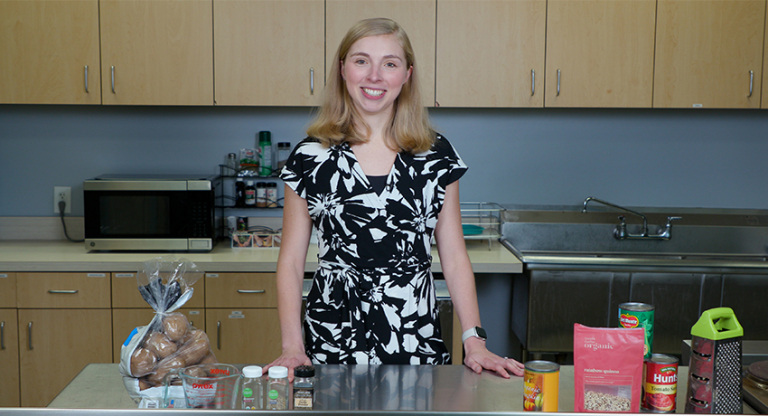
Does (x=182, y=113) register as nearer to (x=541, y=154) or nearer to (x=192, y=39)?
(x=192, y=39)

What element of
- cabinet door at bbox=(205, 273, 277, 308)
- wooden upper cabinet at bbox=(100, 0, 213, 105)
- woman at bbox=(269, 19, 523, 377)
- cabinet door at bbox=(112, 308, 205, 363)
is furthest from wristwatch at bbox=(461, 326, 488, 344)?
wooden upper cabinet at bbox=(100, 0, 213, 105)

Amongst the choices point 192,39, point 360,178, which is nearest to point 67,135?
point 192,39

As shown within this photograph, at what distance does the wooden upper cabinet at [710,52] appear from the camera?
2725 mm

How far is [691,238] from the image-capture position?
3066mm

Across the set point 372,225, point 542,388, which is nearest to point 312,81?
point 372,225

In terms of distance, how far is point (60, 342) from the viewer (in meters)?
2.56

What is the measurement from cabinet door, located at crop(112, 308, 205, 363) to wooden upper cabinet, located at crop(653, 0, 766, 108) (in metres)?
2.16

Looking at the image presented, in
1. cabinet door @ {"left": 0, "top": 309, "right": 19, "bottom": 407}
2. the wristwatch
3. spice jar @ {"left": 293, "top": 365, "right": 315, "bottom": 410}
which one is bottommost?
cabinet door @ {"left": 0, "top": 309, "right": 19, "bottom": 407}

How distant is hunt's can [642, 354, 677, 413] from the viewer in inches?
37.5

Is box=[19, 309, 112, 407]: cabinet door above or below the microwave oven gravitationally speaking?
below

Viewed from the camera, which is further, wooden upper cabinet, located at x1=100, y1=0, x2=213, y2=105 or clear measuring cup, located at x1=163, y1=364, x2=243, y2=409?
wooden upper cabinet, located at x1=100, y1=0, x2=213, y2=105

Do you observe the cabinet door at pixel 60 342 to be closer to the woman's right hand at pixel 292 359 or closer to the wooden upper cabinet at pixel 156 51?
the wooden upper cabinet at pixel 156 51

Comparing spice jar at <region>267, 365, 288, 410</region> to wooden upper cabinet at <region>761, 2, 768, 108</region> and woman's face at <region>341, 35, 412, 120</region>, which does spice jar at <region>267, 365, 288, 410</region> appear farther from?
wooden upper cabinet at <region>761, 2, 768, 108</region>

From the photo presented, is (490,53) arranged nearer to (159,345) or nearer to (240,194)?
(240,194)
